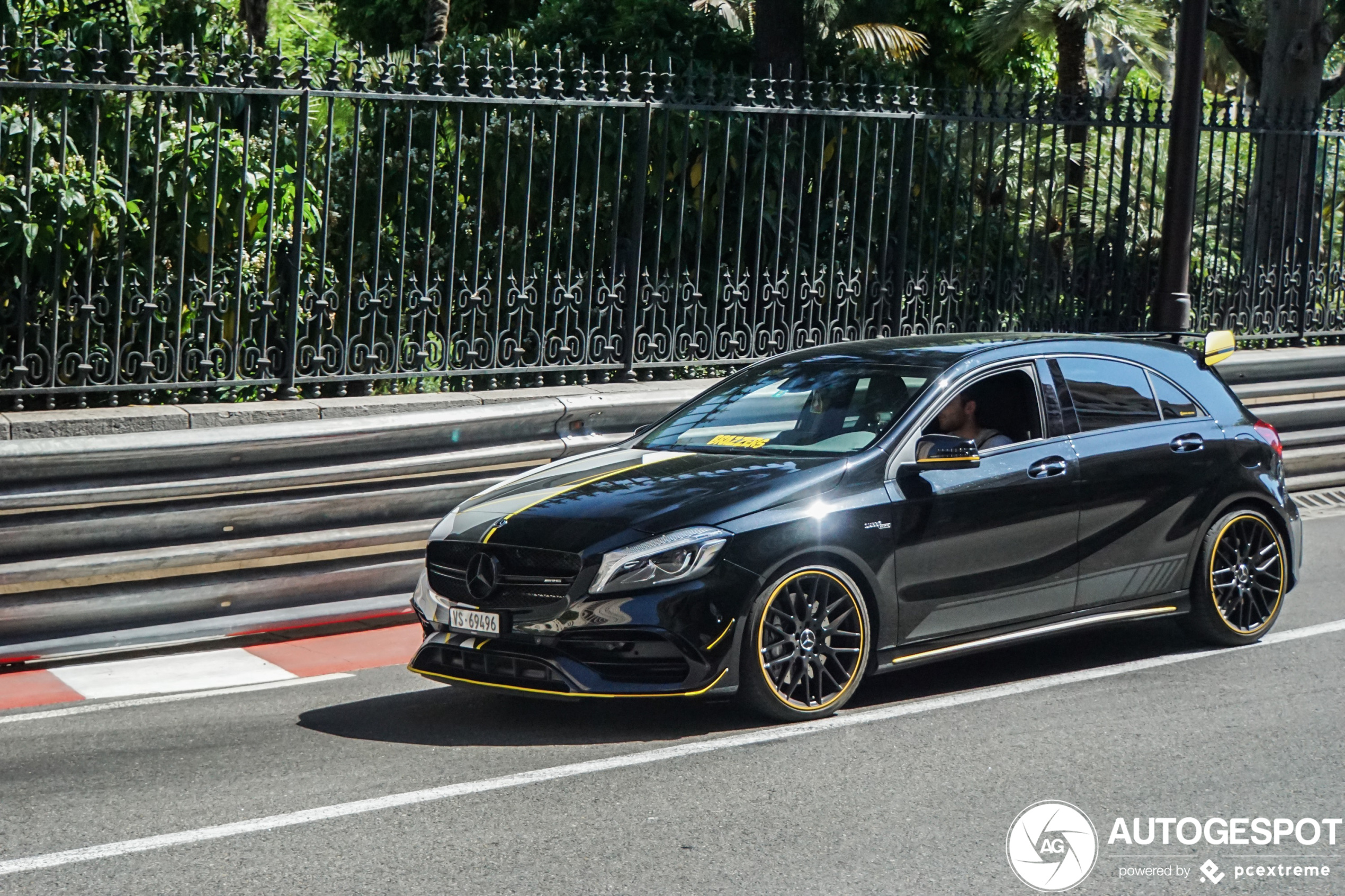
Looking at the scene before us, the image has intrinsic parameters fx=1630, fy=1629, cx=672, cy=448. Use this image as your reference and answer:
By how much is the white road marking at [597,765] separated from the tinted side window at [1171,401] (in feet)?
3.67

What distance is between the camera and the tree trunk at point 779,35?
14.1 meters

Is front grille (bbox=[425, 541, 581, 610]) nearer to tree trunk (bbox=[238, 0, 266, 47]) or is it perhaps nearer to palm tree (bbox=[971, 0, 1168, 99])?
tree trunk (bbox=[238, 0, 266, 47])

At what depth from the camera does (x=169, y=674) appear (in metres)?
7.39

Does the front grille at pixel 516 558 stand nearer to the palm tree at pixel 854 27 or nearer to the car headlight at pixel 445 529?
the car headlight at pixel 445 529

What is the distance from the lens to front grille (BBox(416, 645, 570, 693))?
19.9ft

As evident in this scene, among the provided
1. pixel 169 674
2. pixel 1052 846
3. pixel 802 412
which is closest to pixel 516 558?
pixel 802 412

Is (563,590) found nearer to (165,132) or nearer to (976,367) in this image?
(976,367)

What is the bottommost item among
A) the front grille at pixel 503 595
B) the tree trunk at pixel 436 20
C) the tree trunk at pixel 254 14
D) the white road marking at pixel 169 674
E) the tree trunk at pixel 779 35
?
the white road marking at pixel 169 674

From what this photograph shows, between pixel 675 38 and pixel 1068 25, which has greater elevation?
pixel 1068 25

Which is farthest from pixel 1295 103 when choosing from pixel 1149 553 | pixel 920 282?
pixel 1149 553

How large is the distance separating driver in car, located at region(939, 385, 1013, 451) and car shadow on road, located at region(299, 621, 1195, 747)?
3.40ft

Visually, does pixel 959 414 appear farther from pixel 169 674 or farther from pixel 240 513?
pixel 169 674

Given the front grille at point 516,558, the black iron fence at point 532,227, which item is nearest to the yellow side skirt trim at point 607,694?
the front grille at point 516,558

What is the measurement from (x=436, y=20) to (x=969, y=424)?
16.9 metres
